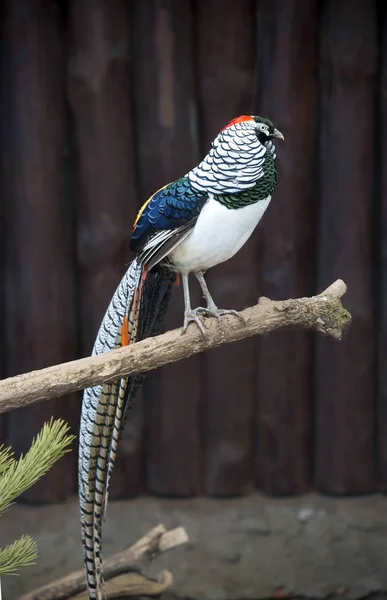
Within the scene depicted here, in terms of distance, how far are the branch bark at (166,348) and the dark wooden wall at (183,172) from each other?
1.99 ft

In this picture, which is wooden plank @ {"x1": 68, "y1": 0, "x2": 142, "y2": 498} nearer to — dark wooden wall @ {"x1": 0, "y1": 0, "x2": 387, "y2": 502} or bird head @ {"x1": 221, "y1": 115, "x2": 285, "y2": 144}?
dark wooden wall @ {"x1": 0, "y1": 0, "x2": 387, "y2": 502}

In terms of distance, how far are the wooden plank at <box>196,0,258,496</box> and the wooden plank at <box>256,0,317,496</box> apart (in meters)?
0.04

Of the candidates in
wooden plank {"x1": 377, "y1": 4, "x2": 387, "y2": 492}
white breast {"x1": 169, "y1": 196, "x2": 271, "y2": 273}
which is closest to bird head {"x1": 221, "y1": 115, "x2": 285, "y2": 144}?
white breast {"x1": 169, "y1": 196, "x2": 271, "y2": 273}

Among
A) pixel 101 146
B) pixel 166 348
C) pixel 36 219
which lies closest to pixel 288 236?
pixel 101 146

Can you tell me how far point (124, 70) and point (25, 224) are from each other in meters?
0.56

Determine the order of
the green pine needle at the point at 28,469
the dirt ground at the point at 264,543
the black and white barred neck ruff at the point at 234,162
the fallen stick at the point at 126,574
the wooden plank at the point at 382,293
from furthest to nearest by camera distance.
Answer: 1. the dirt ground at the point at 264,543
2. the wooden plank at the point at 382,293
3. the fallen stick at the point at 126,574
4. the black and white barred neck ruff at the point at 234,162
5. the green pine needle at the point at 28,469

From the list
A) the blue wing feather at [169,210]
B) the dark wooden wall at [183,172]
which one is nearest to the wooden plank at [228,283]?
the dark wooden wall at [183,172]

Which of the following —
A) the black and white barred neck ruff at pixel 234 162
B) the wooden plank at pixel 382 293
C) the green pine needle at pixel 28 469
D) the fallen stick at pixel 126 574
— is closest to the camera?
the green pine needle at pixel 28 469

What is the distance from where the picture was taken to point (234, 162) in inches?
67.7

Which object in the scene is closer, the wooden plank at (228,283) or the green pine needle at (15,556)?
the green pine needle at (15,556)

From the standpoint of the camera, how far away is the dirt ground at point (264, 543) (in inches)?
103

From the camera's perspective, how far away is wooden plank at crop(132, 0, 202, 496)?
237cm

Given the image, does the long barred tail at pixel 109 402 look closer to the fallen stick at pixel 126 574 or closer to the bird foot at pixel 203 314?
the bird foot at pixel 203 314

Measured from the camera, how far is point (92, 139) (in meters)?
2.41
